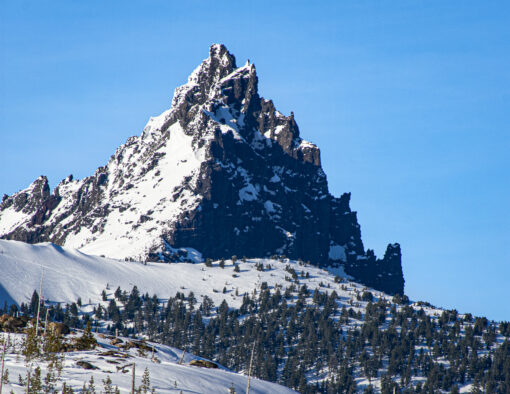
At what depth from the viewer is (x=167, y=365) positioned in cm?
11169

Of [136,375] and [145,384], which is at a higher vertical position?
[136,375]

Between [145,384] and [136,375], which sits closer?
[145,384]

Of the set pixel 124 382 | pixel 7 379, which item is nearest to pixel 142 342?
pixel 124 382

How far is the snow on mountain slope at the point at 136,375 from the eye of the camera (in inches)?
3757

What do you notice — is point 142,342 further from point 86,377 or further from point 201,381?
point 86,377

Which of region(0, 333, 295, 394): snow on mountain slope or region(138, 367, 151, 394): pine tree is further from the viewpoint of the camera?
region(0, 333, 295, 394): snow on mountain slope

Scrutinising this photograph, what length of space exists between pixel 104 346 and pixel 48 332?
1582cm

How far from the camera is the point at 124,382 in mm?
96938

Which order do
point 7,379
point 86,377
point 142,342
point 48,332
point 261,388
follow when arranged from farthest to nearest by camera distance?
point 142,342 → point 261,388 → point 48,332 → point 86,377 → point 7,379

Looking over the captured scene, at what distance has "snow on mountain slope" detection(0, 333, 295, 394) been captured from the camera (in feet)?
313

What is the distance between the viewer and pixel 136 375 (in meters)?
103

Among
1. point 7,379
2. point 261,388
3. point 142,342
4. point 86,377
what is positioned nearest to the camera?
point 7,379

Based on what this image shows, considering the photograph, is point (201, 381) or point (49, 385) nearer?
point (49, 385)

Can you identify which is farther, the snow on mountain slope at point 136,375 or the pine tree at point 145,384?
the snow on mountain slope at point 136,375
